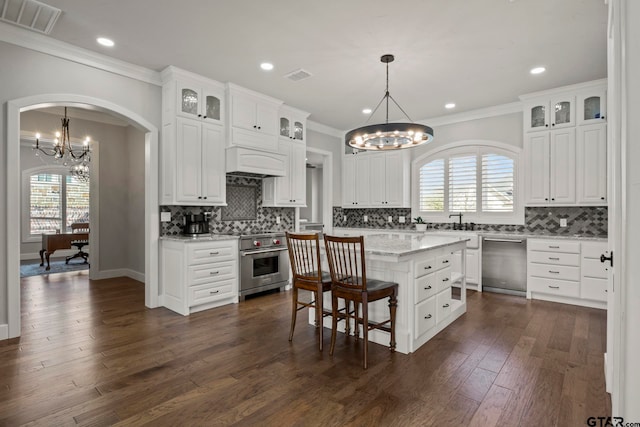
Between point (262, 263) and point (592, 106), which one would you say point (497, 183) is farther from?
point (262, 263)

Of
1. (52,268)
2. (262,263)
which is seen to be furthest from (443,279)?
(52,268)

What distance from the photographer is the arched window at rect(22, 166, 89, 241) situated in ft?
28.0

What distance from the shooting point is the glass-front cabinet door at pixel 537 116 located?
480 cm

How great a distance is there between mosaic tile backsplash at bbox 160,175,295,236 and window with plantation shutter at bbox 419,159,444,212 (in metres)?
2.52

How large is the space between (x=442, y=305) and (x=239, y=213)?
3264 millimetres

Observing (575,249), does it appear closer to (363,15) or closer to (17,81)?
(363,15)

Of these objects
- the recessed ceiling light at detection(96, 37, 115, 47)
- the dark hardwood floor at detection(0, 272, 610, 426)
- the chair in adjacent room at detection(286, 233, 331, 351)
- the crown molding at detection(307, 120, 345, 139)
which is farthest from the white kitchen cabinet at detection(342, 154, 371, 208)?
the recessed ceiling light at detection(96, 37, 115, 47)

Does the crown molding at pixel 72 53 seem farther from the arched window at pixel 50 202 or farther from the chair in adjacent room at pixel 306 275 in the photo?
the arched window at pixel 50 202

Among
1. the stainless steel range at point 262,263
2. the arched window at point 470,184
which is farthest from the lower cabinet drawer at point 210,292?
the arched window at point 470,184

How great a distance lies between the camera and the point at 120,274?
6227 mm

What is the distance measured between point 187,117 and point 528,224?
17.0ft

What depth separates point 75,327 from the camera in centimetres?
353

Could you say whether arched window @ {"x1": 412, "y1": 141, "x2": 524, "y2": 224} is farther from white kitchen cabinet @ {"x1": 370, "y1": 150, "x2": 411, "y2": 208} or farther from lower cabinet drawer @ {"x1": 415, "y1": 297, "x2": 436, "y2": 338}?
lower cabinet drawer @ {"x1": 415, "y1": 297, "x2": 436, "y2": 338}

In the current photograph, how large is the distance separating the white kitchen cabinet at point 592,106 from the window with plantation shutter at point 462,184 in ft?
4.99
